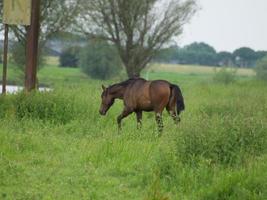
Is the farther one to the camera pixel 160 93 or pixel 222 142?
pixel 160 93

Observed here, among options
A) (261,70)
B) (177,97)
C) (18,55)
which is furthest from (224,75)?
(177,97)

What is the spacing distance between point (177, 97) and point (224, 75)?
79.9 feet

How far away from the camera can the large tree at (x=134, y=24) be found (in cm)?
3180

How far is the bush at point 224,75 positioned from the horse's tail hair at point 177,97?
77.7ft

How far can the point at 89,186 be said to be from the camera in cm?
825

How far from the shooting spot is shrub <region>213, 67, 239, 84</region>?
36.8 m

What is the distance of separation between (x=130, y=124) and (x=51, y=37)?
16991 millimetres

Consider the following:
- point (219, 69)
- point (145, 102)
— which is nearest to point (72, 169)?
point (145, 102)

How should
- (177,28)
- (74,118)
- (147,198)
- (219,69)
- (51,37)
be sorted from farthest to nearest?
(219,69) → (177,28) → (51,37) → (74,118) → (147,198)

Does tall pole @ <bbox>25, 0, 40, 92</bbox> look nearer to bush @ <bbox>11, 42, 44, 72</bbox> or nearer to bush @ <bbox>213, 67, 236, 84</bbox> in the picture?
bush @ <bbox>11, 42, 44, 72</bbox>

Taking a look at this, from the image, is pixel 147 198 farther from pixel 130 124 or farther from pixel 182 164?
pixel 130 124

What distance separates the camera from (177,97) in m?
13.3

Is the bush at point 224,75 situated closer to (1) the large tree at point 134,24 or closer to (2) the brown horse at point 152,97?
(1) the large tree at point 134,24

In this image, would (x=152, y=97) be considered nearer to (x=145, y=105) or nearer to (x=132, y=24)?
(x=145, y=105)
